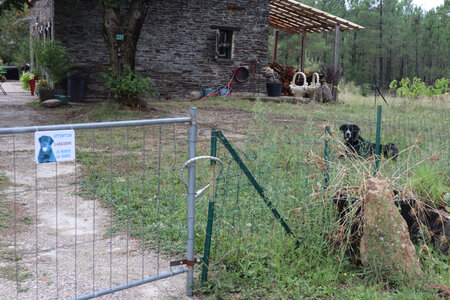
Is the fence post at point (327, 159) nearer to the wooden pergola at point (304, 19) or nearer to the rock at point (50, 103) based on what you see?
the rock at point (50, 103)

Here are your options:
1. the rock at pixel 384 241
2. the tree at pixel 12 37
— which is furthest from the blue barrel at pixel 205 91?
the tree at pixel 12 37

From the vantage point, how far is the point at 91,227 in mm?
4848

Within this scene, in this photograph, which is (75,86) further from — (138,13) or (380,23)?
(380,23)

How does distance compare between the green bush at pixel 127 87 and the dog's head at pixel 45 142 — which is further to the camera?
the green bush at pixel 127 87

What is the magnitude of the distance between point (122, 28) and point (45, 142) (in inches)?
397

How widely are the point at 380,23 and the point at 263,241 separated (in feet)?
113

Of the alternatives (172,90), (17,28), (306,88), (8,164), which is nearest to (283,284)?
(8,164)

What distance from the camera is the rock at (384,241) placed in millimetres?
3854

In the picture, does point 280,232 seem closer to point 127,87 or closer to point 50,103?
point 127,87

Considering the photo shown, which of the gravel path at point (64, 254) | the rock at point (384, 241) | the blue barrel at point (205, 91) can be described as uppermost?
the blue barrel at point (205, 91)

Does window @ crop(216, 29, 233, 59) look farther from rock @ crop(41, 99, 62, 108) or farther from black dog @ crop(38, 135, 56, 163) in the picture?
black dog @ crop(38, 135, 56, 163)

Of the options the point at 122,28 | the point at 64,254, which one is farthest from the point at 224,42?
the point at 64,254

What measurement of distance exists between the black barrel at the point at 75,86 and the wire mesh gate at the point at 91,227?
760cm

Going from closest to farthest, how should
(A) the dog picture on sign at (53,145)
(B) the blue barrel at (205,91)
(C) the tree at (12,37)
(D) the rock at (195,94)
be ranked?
(A) the dog picture on sign at (53,145), (D) the rock at (195,94), (B) the blue barrel at (205,91), (C) the tree at (12,37)
